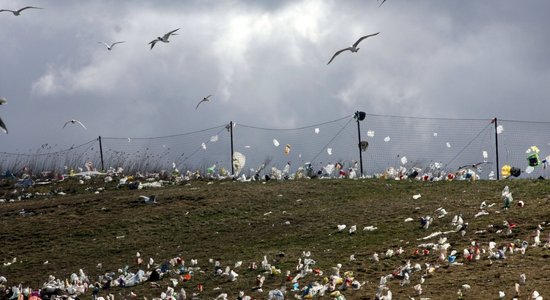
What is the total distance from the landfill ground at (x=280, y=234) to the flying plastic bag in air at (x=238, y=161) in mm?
1752

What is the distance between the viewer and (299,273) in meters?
16.4

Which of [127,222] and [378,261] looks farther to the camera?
[127,222]

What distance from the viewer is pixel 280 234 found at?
20.4 metres

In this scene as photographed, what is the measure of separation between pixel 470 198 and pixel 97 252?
7.95 meters

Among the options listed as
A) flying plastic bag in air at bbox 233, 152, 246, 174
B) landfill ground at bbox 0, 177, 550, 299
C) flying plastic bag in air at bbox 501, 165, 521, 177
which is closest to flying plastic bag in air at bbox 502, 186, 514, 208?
landfill ground at bbox 0, 177, 550, 299

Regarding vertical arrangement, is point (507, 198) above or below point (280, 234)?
above

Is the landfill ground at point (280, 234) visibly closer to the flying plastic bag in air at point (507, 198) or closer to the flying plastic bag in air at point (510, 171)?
the flying plastic bag in air at point (507, 198)

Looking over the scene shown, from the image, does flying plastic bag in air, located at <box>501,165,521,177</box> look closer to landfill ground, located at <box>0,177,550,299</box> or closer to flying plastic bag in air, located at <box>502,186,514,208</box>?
landfill ground, located at <box>0,177,550,299</box>

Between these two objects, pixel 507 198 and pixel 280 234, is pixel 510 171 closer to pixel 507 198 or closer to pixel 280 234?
pixel 507 198

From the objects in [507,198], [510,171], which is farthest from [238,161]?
[507,198]

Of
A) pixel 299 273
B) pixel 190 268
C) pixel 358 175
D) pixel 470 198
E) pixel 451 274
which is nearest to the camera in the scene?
pixel 451 274

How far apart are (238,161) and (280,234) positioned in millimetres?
10204

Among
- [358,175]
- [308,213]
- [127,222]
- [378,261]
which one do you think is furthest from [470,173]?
[378,261]

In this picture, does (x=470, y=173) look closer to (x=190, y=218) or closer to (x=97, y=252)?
(x=190, y=218)
